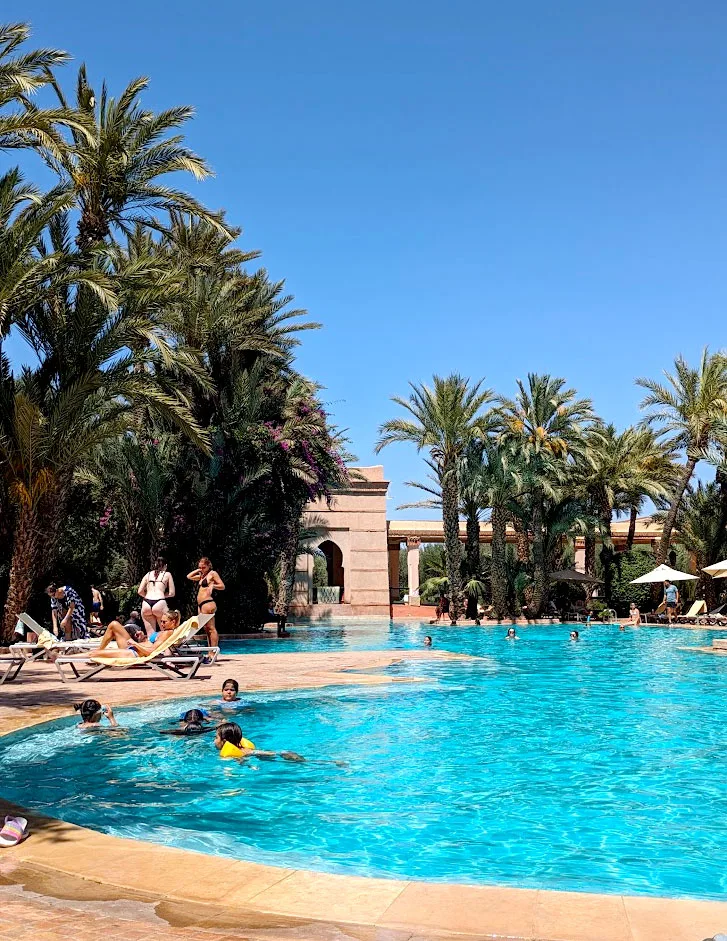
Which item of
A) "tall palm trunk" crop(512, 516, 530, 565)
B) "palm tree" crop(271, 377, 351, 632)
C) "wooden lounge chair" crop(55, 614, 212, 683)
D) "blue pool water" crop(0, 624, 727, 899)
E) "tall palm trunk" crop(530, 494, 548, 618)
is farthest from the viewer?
"tall palm trunk" crop(512, 516, 530, 565)

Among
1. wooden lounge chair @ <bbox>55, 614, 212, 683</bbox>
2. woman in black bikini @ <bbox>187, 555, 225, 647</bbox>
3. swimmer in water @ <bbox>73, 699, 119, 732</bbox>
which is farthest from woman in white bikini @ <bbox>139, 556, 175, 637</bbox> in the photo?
swimmer in water @ <bbox>73, 699, 119, 732</bbox>

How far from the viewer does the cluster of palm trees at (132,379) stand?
14125mm

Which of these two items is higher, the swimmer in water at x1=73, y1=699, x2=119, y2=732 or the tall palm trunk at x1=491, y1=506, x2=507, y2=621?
the tall palm trunk at x1=491, y1=506, x2=507, y2=621

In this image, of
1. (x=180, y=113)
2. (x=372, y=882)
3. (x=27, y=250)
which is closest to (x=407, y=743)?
(x=372, y=882)

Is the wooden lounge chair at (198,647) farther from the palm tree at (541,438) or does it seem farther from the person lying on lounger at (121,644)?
the palm tree at (541,438)

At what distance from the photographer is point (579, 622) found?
32.3 metres

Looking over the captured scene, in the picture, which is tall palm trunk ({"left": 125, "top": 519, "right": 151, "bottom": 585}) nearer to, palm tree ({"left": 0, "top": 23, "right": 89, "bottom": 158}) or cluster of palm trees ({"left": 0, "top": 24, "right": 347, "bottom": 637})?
cluster of palm trees ({"left": 0, "top": 24, "right": 347, "bottom": 637})

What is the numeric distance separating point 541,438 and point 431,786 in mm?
25121

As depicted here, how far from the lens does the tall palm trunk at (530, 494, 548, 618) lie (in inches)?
1280

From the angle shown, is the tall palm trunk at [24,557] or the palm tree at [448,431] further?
the palm tree at [448,431]

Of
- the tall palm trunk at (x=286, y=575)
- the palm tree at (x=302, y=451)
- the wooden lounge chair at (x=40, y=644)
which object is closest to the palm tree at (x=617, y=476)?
the tall palm trunk at (x=286, y=575)

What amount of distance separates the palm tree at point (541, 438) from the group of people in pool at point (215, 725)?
22.2 metres

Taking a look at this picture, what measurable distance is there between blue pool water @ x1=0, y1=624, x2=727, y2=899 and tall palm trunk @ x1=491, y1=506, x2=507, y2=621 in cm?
1854

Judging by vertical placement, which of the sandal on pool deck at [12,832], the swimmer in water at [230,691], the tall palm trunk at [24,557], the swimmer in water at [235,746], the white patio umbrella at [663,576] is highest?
the tall palm trunk at [24,557]
